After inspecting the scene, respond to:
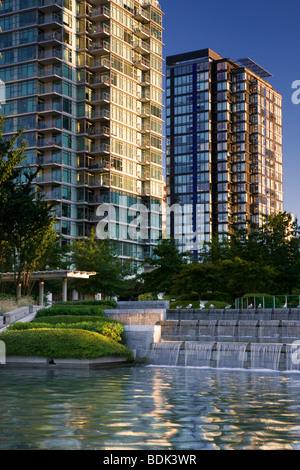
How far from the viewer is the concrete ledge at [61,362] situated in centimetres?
2519

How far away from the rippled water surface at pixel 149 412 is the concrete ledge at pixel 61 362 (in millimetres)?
3359

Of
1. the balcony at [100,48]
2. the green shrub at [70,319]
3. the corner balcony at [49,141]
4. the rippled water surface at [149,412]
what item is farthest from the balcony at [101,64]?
the rippled water surface at [149,412]

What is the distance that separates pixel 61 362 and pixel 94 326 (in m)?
3.49

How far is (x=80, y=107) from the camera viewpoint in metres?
94.8

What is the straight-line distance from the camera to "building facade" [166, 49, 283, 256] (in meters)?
150

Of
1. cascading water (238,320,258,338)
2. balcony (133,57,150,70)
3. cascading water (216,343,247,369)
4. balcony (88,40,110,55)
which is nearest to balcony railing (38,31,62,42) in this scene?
balcony (88,40,110,55)

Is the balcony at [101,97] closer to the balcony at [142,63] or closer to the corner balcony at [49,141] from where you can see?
the corner balcony at [49,141]

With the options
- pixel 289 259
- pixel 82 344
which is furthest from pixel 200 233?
pixel 82 344

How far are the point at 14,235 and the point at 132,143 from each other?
6201 cm

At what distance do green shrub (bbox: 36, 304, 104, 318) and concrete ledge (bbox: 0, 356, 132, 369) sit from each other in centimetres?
723

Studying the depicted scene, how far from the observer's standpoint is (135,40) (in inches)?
4011

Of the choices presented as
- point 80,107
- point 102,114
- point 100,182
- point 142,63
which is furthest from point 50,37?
point 100,182

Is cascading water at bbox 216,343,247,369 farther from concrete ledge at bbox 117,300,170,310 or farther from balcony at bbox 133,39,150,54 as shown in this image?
balcony at bbox 133,39,150,54
